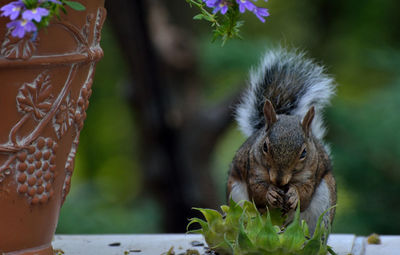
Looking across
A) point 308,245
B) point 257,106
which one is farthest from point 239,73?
point 308,245

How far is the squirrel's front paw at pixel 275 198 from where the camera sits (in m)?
1.93

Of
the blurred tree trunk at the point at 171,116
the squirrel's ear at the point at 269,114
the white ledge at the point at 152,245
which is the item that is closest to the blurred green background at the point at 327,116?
the blurred tree trunk at the point at 171,116

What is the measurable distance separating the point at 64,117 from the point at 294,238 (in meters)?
0.57

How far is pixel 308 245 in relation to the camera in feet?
5.26

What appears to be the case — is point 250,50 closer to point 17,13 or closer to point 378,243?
point 378,243

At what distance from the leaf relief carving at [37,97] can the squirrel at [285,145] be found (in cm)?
47

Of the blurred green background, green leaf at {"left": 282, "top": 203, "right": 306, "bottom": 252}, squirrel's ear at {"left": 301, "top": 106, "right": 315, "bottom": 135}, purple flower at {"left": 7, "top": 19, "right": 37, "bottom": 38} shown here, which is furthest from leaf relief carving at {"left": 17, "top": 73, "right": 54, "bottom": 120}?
the blurred green background

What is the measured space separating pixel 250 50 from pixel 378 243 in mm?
2418

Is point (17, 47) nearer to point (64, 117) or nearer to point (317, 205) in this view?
point (64, 117)

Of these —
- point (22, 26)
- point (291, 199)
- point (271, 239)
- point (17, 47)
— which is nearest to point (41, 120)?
point (17, 47)

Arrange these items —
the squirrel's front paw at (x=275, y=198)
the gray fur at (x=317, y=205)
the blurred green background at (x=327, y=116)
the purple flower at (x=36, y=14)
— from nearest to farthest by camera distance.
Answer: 1. the purple flower at (x=36, y=14)
2. the squirrel's front paw at (x=275, y=198)
3. the gray fur at (x=317, y=205)
4. the blurred green background at (x=327, y=116)

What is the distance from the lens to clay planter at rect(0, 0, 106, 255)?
1601mm

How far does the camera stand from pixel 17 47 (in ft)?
5.16

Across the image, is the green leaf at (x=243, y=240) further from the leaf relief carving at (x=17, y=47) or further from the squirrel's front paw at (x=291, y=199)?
the leaf relief carving at (x=17, y=47)
